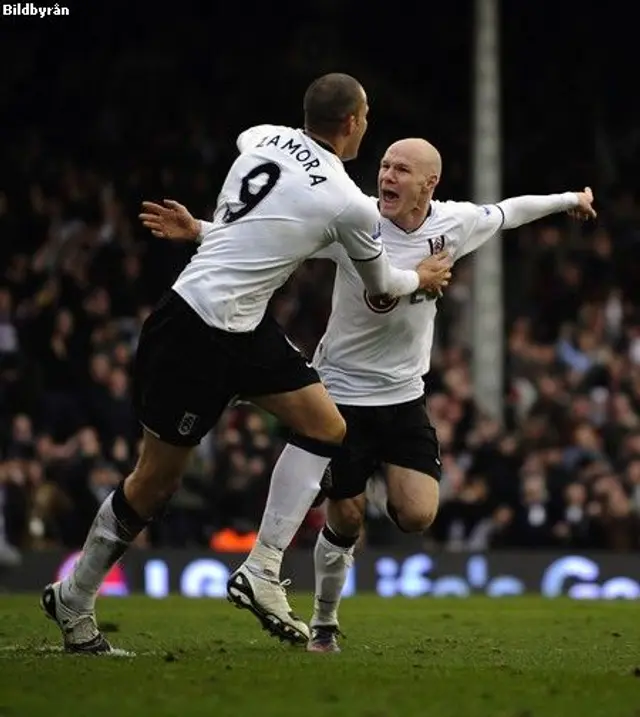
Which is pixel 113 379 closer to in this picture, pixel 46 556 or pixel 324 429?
pixel 46 556

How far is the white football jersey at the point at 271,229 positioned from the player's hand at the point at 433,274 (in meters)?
0.49

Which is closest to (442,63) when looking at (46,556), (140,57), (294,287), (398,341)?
(140,57)

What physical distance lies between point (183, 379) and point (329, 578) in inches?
57.3

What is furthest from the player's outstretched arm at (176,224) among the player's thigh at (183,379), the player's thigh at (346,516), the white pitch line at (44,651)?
the white pitch line at (44,651)

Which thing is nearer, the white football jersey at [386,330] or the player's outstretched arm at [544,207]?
the white football jersey at [386,330]

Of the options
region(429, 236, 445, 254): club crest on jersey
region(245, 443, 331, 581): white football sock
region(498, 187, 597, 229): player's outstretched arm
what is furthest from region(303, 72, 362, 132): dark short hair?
region(498, 187, 597, 229): player's outstretched arm

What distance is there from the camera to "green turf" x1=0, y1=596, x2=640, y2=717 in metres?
7.56

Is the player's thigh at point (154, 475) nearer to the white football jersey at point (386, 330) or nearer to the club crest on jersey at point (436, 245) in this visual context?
the white football jersey at point (386, 330)

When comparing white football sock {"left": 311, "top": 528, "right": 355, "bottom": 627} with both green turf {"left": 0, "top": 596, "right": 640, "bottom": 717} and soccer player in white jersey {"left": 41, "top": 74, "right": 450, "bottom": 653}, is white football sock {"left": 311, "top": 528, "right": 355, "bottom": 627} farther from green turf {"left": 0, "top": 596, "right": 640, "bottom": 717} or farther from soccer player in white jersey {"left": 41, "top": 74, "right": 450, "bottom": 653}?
soccer player in white jersey {"left": 41, "top": 74, "right": 450, "bottom": 653}

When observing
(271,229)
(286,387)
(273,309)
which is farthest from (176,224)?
(273,309)

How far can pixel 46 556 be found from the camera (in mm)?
18031

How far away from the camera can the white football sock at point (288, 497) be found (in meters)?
9.55

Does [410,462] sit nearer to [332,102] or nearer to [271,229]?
[271,229]

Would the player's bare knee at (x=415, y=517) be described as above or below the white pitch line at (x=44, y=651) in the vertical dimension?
above
